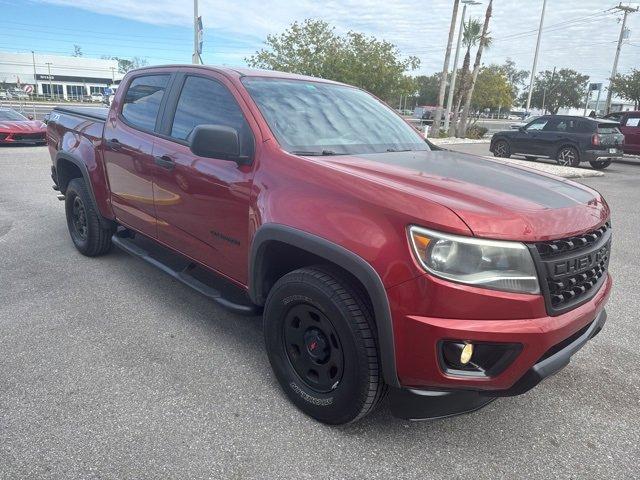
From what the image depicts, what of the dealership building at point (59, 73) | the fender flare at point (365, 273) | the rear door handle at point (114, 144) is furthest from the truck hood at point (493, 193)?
the dealership building at point (59, 73)

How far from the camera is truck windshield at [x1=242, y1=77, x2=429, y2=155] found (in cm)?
293

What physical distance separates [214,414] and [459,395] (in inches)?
50.3

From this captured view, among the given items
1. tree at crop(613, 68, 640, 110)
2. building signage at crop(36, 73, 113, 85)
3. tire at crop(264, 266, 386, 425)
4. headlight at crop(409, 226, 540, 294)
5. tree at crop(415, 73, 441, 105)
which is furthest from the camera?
building signage at crop(36, 73, 113, 85)

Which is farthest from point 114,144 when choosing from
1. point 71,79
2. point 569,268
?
point 71,79

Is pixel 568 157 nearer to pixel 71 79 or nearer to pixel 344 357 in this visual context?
pixel 344 357

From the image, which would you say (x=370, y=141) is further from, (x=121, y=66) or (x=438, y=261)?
(x=121, y=66)

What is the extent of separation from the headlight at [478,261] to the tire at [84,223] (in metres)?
3.66

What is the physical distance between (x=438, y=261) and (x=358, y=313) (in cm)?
45

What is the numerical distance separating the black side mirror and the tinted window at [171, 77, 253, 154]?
0.12 m

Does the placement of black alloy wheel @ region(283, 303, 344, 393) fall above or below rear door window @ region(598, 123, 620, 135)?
below

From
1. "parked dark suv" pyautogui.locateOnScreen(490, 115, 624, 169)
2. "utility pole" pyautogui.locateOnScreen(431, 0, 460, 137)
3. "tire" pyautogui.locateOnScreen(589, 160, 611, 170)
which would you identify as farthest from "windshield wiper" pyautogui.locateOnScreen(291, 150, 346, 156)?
"utility pole" pyautogui.locateOnScreen(431, 0, 460, 137)

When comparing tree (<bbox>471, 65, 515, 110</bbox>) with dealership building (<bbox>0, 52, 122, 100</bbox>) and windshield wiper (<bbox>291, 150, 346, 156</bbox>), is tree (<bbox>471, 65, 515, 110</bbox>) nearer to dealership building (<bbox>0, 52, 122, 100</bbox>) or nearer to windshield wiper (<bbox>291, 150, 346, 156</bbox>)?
windshield wiper (<bbox>291, 150, 346, 156</bbox>)

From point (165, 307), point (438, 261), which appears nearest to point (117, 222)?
point (165, 307)

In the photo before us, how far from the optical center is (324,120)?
317cm
